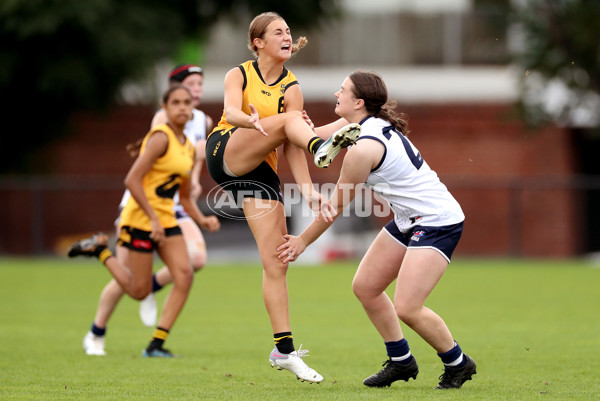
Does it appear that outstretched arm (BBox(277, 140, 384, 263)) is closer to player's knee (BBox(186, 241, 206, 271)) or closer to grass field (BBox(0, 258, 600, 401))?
grass field (BBox(0, 258, 600, 401))

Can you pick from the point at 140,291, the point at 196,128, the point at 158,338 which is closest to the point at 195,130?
the point at 196,128

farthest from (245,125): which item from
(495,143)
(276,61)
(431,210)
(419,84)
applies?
(419,84)

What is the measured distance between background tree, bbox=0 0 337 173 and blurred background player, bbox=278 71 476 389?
45.9 feet

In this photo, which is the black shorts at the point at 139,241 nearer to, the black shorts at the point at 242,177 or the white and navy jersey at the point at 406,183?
the black shorts at the point at 242,177

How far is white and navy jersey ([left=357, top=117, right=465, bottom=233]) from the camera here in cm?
613

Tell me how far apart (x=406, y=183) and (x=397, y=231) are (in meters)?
0.37

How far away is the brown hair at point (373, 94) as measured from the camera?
6215 millimetres

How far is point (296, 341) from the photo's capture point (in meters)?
9.21

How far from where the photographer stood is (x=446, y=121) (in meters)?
25.4

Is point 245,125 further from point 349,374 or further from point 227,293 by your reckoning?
point 227,293

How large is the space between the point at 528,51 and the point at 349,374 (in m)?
15.1

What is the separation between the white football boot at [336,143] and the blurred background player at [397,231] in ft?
0.76

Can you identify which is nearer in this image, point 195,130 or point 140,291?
point 140,291

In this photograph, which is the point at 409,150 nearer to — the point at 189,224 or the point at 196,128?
the point at 189,224
